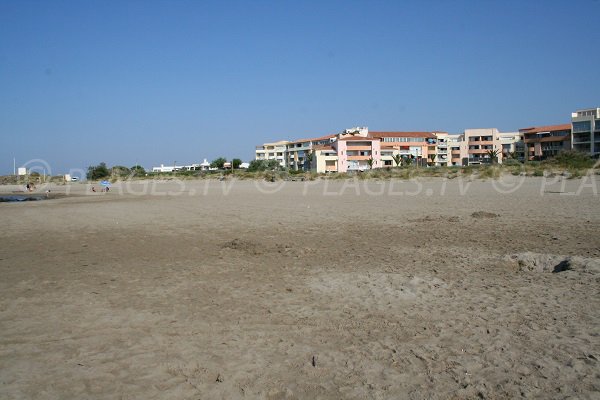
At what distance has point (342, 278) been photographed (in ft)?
23.5

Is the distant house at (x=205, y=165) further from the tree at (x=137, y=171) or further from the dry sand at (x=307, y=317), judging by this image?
the dry sand at (x=307, y=317)

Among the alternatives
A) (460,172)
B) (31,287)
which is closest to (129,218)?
(31,287)

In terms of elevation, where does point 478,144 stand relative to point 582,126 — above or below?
below

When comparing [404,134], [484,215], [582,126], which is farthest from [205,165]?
[484,215]

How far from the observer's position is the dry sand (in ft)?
12.6

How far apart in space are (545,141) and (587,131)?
9880 millimetres

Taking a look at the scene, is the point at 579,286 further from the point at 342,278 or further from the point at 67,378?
the point at 67,378

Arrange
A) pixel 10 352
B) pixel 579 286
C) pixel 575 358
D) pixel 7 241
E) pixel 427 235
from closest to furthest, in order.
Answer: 1. pixel 575 358
2. pixel 10 352
3. pixel 579 286
4. pixel 427 235
5. pixel 7 241

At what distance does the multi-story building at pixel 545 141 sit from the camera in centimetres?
8712

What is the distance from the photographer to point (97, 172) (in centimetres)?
10244

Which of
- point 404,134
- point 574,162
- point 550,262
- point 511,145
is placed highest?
point 404,134

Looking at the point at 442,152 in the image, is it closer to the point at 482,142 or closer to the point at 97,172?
the point at 482,142

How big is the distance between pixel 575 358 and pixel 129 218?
15.7 metres

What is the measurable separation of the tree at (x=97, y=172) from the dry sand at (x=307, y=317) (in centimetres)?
9811
